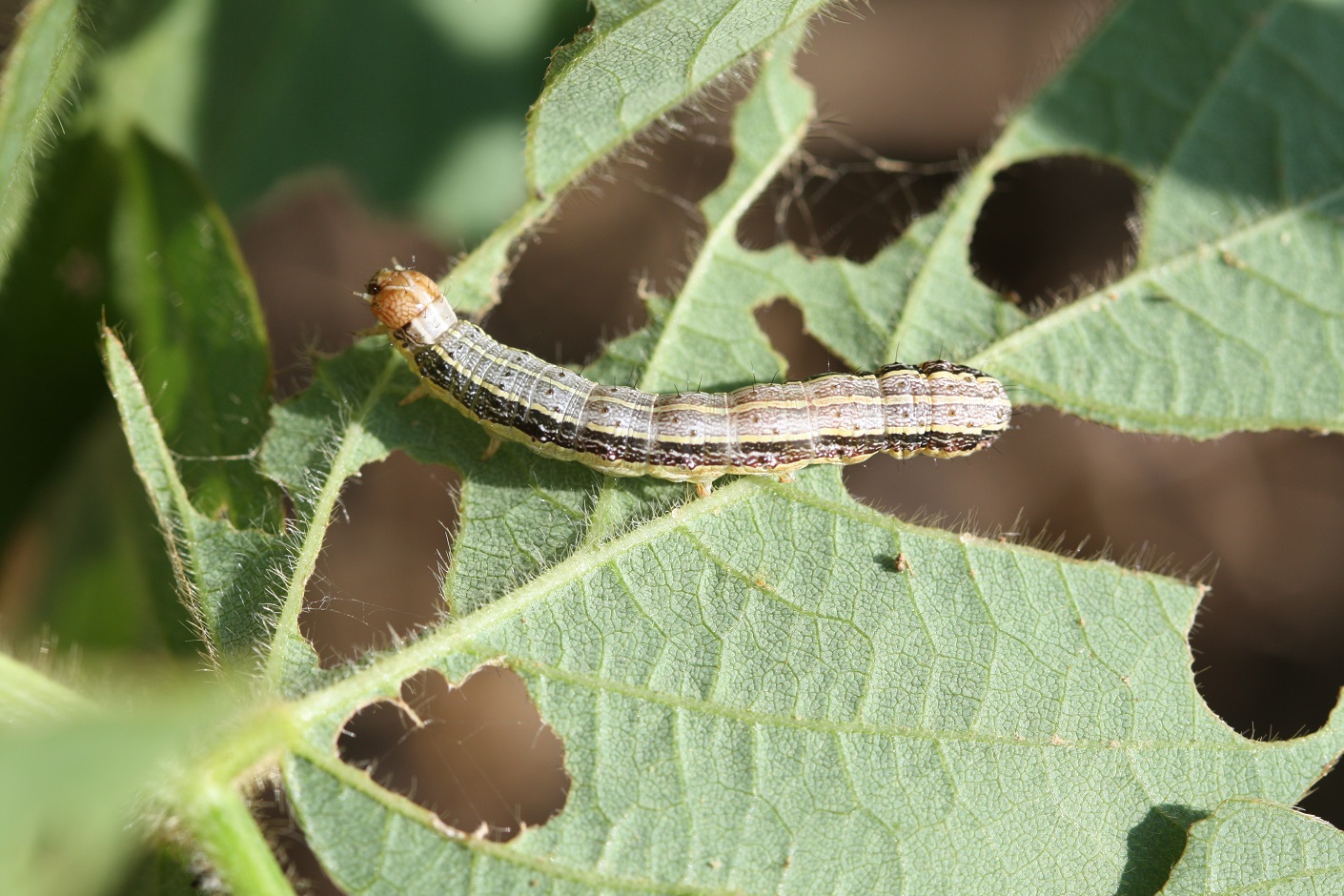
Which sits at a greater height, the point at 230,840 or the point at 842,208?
the point at 842,208

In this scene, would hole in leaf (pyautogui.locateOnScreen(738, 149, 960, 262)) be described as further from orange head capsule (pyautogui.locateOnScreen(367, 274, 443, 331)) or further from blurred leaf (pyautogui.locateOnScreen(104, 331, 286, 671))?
blurred leaf (pyautogui.locateOnScreen(104, 331, 286, 671))

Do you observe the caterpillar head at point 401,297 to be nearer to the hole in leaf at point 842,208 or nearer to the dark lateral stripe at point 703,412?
the dark lateral stripe at point 703,412

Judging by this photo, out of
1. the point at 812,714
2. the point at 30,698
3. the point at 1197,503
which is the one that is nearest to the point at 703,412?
the point at 812,714

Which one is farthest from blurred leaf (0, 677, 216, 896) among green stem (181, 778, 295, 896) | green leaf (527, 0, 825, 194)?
green leaf (527, 0, 825, 194)

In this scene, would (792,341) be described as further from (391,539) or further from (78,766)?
(78,766)

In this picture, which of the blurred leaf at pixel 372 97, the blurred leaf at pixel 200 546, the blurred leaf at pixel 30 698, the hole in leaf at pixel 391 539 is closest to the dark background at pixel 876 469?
the hole in leaf at pixel 391 539

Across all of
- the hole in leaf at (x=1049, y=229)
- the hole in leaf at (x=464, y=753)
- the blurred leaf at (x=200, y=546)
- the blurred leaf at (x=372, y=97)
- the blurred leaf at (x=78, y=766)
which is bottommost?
the hole in leaf at (x=464, y=753)
